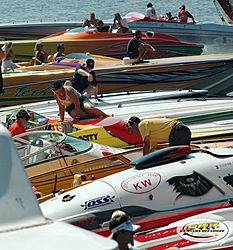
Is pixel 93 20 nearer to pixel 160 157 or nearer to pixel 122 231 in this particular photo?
pixel 160 157

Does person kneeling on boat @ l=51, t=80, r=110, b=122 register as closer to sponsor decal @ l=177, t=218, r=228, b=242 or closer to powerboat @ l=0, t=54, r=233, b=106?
sponsor decal @ l=177, t=218, r=228, b=242

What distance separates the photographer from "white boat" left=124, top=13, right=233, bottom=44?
16.0m

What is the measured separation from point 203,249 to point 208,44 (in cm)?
1385

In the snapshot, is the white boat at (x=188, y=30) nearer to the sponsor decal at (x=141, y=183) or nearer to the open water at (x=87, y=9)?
the sponsor decal at (x=141, y=183)

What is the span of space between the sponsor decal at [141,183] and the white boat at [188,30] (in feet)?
41.7

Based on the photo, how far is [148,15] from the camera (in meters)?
16.7

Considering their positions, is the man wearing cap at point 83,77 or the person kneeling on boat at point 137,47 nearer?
the man wearing cap at point 83,77

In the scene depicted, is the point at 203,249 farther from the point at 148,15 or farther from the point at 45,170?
the point at 148,15

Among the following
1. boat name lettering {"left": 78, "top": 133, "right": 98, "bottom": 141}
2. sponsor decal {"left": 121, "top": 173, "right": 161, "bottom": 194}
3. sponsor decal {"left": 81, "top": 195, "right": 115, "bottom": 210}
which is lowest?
boat name lettering {"left": 78, "top": 133, "right": 98, "bottom": 141}

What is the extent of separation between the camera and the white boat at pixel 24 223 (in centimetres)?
171

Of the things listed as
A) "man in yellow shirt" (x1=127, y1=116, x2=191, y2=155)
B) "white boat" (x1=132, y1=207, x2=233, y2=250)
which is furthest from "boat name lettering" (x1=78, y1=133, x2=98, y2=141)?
"white boat" (x1=132, y1=207, x2=233, y2=250)

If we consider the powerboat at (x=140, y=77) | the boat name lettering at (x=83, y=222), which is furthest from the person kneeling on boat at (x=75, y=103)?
the powerboat at (x=140, y=77)

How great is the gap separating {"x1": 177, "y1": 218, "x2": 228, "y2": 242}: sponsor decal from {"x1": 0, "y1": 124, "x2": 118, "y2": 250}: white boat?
6.95 ft

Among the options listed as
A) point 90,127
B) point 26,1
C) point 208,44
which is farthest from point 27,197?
point 26,1
